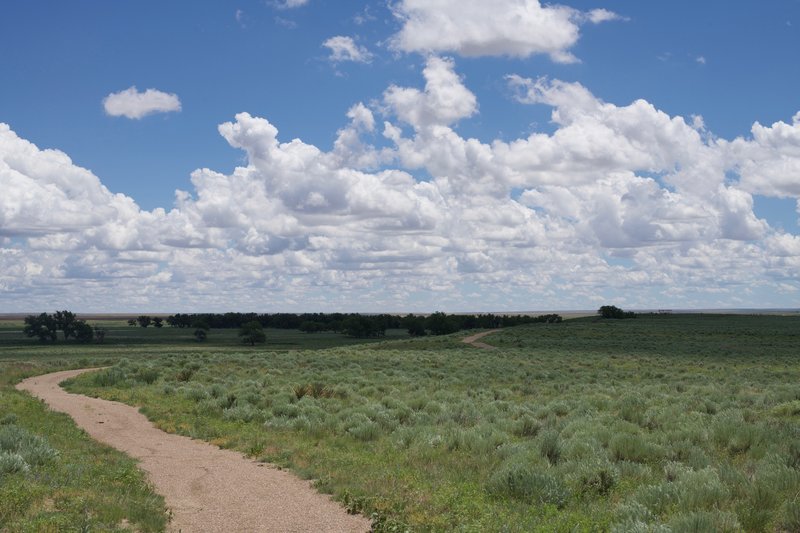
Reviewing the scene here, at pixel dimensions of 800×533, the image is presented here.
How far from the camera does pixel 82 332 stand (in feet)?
474

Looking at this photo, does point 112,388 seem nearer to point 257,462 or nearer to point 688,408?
point 257,462

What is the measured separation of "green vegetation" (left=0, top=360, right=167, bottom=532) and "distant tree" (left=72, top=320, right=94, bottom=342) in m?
142

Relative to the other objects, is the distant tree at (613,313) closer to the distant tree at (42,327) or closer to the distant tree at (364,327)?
the distant tree at (364,327)

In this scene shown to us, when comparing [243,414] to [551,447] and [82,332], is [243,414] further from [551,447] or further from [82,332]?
[82,332]

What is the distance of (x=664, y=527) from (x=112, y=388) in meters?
26.5

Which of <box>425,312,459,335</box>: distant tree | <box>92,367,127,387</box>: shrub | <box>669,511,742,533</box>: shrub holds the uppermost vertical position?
<box>669,511,742,533</box>: shrub

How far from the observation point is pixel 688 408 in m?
19.8

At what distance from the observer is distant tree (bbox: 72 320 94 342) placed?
143 m

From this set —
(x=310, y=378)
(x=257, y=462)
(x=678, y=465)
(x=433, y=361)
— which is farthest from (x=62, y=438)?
(x=433, y=361)

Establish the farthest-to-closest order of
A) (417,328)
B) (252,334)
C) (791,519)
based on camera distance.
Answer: (417,328) < (252,334) < (791,519)

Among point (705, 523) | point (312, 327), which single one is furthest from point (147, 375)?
point (312, 327)

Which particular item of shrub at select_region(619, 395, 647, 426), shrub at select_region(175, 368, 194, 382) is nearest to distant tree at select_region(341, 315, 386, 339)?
shrub at select_region(175, 368, 194, 382)

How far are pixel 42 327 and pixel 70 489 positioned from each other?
15593 centimetres

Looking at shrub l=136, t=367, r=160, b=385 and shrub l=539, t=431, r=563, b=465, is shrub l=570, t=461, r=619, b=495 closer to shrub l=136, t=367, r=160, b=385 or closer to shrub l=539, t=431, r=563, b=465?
shrub l=539, t=431, r=563, b=465
